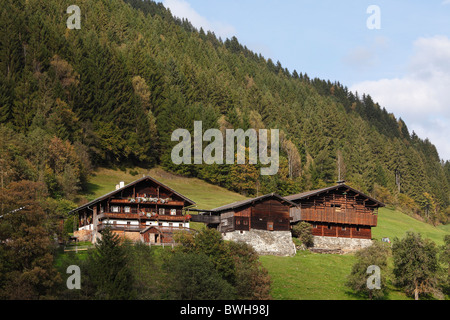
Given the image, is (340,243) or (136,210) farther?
(340,243)

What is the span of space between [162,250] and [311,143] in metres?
110

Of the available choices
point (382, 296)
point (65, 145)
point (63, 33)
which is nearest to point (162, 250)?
point (382, 296)

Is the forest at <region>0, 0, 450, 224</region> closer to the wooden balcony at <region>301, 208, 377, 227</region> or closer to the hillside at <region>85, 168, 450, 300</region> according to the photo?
the hillside at <region>85, 168, 450, 300</region>

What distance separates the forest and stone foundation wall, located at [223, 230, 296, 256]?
21.2 m

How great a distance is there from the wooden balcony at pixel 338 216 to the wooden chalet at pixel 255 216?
299cm

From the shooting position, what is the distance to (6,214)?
147 feet

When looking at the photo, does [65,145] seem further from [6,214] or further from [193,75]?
[193,75]

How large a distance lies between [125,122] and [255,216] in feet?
176

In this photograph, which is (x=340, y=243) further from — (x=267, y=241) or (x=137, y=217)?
(x=137, y=217)

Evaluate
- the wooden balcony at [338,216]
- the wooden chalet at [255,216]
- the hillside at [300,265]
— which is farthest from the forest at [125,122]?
the wooden balcony at [338,216]

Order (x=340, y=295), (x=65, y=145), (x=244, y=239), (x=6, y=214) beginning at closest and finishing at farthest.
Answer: (x=6, y=214) < (x=340, y=295) < (x=244, y=239) < (x=65, y=145)

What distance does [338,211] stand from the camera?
249 ft

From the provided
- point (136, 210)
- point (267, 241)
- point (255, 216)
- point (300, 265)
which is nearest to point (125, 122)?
point (136, 210)

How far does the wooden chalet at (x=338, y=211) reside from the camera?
7412cm
